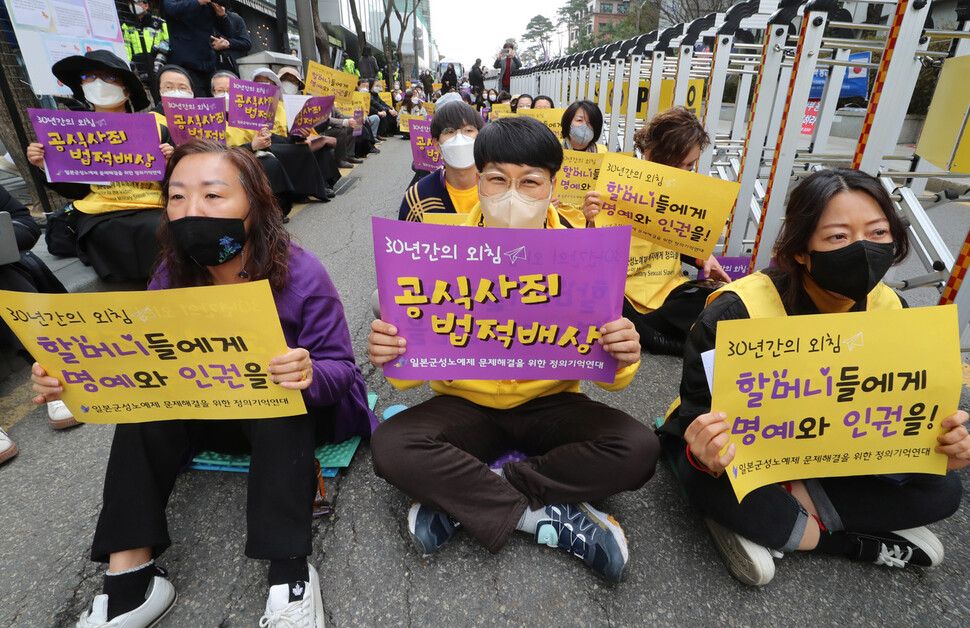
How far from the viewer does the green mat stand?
6.61ft

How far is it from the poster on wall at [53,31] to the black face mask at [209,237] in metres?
3.90

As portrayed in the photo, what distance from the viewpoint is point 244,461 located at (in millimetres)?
2008

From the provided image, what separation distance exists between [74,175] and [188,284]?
200 cm

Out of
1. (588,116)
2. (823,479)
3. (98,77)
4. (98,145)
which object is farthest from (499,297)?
(588,116)

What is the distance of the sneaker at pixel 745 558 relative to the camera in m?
1.49

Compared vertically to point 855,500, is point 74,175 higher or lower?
higher

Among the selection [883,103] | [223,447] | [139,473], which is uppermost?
[883,103]

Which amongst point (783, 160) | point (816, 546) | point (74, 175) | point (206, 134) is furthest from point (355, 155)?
point (816, 546)

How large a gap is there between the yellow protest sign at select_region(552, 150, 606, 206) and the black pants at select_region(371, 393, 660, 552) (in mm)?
2241

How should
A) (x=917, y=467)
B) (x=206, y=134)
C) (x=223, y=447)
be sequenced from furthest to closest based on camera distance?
(x=206, y=134), (x=223, y=447), (x=917, y=467)

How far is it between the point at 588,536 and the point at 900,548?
0.98m

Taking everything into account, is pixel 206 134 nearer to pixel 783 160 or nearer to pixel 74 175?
pixel 74 175

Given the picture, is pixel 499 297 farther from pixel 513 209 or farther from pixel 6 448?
pixel 6 448

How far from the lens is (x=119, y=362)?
144 centimetres
